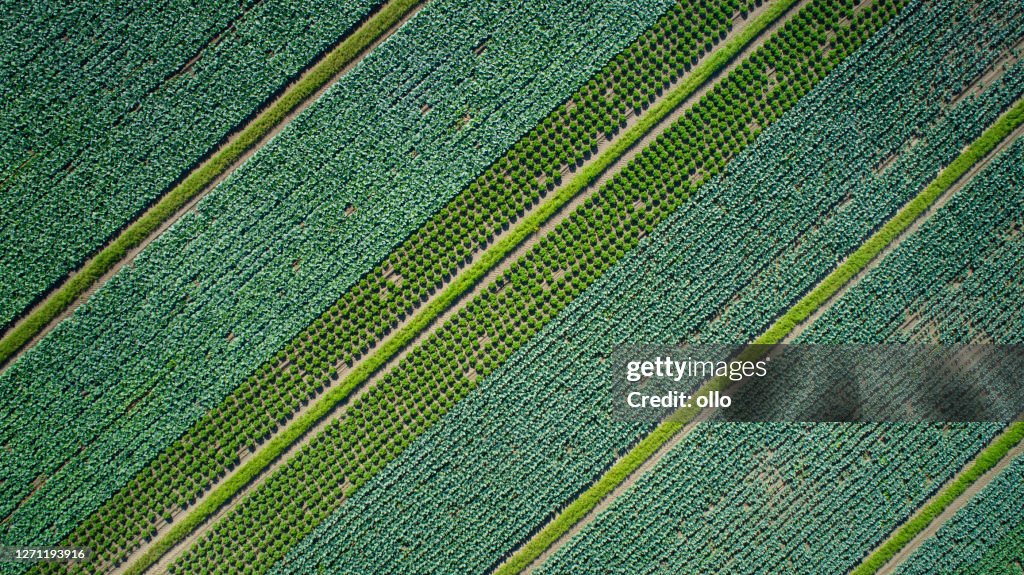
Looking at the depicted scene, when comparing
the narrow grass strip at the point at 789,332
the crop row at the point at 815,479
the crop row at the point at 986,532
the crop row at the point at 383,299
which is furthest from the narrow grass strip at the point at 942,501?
the crop row at the point at 383,299

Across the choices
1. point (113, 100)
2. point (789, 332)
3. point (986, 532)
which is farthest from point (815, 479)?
point (113, 100)

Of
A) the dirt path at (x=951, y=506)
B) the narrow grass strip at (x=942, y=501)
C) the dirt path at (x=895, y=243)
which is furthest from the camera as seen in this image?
the dirt path at (x=895, y=243)

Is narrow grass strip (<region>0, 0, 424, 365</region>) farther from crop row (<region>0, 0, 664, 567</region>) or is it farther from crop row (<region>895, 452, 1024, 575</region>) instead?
crop row (<region>895, 452, 1024, 575</region>)

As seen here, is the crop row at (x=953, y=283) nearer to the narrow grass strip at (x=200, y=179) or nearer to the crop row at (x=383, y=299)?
the crop row at (x=383, y=299)

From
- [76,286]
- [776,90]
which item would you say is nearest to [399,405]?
[76,286]

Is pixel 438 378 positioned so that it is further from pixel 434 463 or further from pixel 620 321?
pixel 620 321

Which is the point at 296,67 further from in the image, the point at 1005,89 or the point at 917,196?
the point at 1005,89

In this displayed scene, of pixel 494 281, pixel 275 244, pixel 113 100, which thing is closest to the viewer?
pixel 275 244

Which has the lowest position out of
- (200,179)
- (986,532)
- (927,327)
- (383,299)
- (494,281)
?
(986,532)
